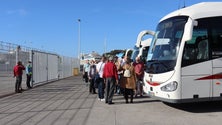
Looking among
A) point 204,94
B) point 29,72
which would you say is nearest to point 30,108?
point 204,94

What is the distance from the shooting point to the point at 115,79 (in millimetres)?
13148

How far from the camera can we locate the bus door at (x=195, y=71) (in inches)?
416

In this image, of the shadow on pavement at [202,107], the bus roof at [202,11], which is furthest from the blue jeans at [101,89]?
the bus roof at [202,11]

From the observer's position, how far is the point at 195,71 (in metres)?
10.6

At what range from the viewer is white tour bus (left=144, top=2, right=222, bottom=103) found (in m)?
10.5

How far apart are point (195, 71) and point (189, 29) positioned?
1.43 metres

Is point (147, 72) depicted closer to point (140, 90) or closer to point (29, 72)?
point (140, 90)

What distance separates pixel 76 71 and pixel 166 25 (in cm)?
3679

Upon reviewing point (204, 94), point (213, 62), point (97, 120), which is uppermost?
point (213, 62)

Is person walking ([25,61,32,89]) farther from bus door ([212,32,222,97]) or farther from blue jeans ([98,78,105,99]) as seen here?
bus door ([212,32,222,97])

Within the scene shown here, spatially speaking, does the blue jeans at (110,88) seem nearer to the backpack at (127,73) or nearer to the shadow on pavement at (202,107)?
the backpack at (127,73)

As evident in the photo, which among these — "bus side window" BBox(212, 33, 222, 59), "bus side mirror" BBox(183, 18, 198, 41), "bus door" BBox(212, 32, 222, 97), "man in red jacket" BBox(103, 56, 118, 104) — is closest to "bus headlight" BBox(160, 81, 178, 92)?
"bus door" BBox(212, 32, 222, 97)

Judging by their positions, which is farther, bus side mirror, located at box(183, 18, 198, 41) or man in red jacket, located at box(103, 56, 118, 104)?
man in red jacket, located at box(103, 56, 118, 104)

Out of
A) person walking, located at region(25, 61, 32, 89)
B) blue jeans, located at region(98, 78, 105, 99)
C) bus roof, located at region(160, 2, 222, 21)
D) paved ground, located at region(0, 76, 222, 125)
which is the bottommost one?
paved ground, located at region(0, 76, 222, 125)
